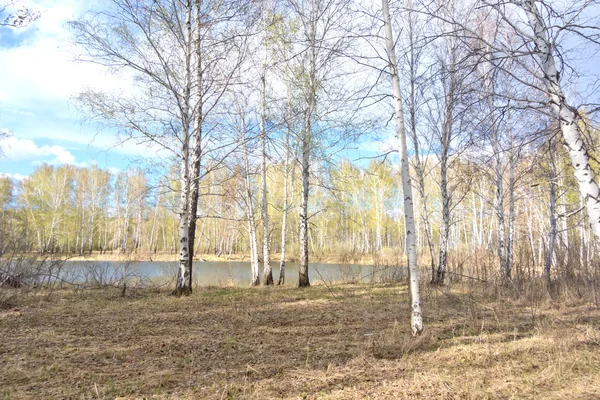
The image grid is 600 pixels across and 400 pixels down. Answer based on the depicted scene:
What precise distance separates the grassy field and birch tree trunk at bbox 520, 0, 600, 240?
170cm

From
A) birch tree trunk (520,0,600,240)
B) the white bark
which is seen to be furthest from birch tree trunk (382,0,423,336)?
the white bark

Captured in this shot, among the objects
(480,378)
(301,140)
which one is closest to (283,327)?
(480,378)

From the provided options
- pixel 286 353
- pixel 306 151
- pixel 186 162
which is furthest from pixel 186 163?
pixel 286 353

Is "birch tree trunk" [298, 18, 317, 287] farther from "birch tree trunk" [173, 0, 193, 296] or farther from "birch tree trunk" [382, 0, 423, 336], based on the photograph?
"birch tree trunk" [382, 0, 423, 336]

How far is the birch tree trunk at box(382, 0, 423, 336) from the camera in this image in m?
4.61

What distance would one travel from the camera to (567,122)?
3436 millimetres

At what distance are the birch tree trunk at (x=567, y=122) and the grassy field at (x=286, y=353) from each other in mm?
1701

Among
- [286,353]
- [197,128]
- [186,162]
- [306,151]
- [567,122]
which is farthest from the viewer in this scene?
[306,151]

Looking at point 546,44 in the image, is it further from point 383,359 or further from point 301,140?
point 301,140

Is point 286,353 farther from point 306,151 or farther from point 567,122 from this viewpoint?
point 306,151

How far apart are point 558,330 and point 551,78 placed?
11.4 feet

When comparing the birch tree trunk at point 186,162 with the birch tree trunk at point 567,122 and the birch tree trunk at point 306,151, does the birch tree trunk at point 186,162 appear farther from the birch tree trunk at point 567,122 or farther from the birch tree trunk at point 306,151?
the birch tree trunk at point 567,122

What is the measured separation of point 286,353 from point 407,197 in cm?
255

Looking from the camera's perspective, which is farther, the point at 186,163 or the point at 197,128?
the point at 197,128
